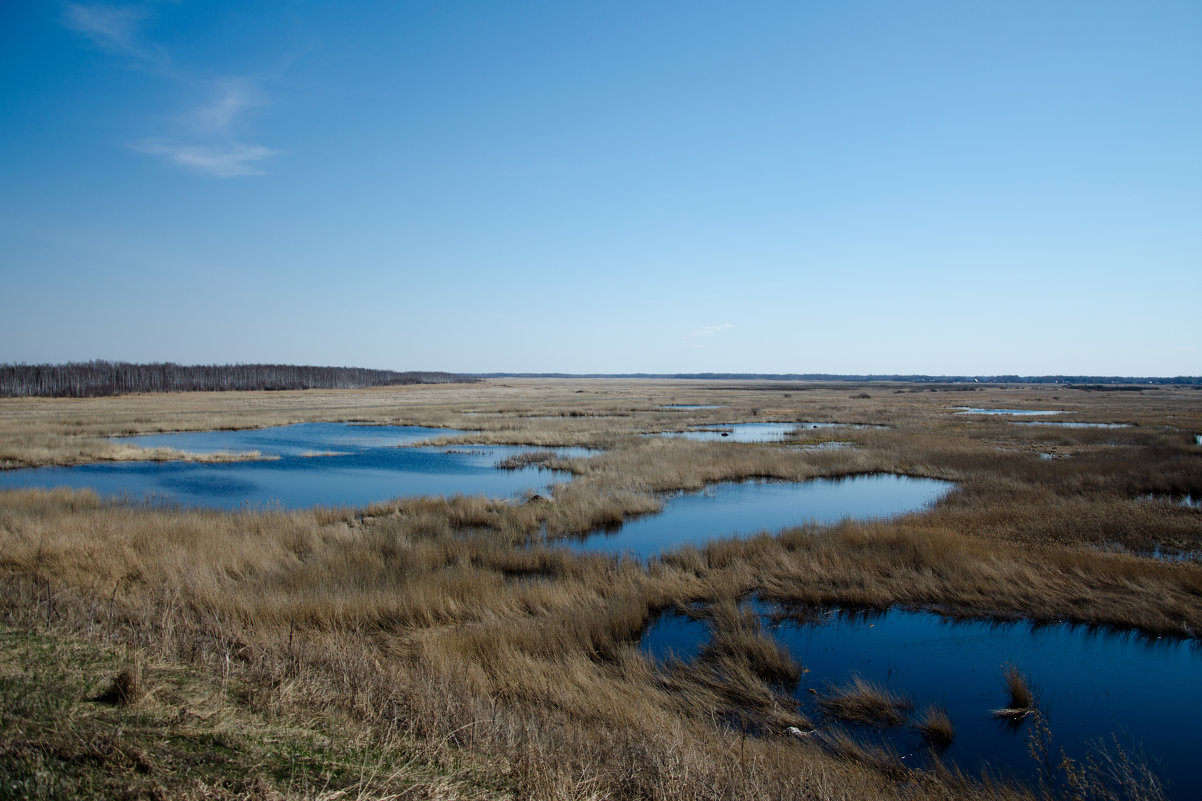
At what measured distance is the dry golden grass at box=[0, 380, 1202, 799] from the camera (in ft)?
17.7

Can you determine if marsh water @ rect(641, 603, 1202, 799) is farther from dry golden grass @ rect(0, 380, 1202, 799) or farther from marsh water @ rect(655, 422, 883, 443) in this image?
marsh water @ rect(655, 422, 883, 443)

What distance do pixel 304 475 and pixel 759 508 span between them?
661 inches

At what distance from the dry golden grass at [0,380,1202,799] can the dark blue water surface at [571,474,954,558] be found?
3.61 ft

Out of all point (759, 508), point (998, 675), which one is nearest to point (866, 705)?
point (998, 675)

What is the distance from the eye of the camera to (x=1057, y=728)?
712 cm

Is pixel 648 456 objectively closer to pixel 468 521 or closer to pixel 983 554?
pixel 468 521

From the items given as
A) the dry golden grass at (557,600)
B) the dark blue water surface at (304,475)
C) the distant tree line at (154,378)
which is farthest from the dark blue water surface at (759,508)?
the distant tree line at (154,378)

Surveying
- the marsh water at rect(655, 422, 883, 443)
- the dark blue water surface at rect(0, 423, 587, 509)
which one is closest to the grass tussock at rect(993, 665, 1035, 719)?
the dark blue water surface at rect(0, 423, 587, 509)

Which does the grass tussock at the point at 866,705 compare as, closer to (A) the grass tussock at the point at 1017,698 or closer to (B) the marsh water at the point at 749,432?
(A) the grass tussock at the point at 1017,698

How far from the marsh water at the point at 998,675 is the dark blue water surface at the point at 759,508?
4616 mm

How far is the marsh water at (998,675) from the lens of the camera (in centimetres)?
671

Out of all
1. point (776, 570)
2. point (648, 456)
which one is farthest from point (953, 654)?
point (648, 456)

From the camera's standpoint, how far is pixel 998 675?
8305 mm

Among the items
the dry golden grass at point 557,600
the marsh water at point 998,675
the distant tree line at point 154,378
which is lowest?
the marsh water at point 998,675
